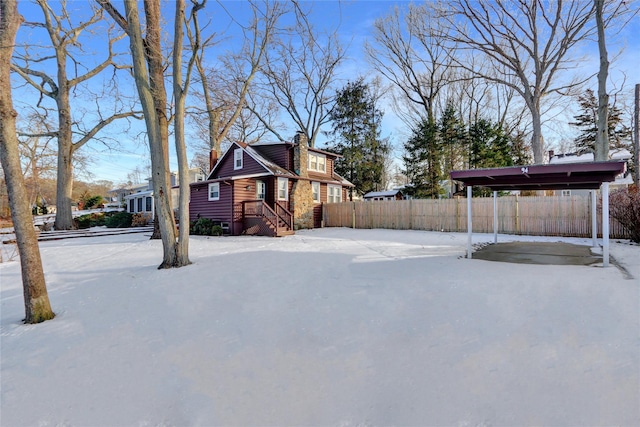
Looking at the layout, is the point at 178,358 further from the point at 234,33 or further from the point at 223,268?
the point at 234,33

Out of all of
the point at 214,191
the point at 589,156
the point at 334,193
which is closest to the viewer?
the point at 214,191

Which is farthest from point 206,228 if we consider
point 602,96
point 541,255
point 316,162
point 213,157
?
point 602,96

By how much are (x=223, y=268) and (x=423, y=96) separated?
2283 centimetres

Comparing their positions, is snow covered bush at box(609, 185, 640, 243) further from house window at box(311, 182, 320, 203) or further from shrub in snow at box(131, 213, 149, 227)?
shrub in snow at box(131, 213, 149, 227)

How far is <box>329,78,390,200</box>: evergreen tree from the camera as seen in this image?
25.1m

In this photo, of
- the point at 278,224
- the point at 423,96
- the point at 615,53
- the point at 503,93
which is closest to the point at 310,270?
the point at 278,224

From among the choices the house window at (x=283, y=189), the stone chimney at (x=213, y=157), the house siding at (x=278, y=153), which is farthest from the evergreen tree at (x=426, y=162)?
the stone chimney at (x=213, y=157)

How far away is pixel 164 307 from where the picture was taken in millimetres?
4711

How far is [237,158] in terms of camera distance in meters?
17.2

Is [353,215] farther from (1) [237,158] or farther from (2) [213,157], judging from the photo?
(2) [213,157]

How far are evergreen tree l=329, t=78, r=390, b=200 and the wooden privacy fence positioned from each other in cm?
708

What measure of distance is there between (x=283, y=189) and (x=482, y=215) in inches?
381

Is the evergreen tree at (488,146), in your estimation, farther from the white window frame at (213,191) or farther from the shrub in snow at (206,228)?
the shrub in snow at (206,228)

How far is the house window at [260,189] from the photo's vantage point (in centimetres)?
1608
